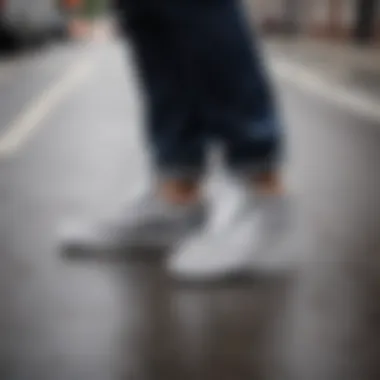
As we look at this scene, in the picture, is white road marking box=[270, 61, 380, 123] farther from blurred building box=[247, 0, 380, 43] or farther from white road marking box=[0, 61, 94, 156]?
blurred building box=[247, 0, 380, 43]

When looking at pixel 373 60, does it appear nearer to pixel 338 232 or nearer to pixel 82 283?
pixel 338 232

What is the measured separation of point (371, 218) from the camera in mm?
1437

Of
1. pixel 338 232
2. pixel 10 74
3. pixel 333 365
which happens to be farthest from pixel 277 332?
pixel 10 74

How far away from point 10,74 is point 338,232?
3.47 metres

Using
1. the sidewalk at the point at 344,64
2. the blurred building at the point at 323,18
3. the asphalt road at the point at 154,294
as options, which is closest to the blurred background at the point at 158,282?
the asphalt road at the point at 154,294

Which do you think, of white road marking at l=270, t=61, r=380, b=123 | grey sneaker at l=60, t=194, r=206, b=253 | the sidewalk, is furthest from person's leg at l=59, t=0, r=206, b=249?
the sidewalk

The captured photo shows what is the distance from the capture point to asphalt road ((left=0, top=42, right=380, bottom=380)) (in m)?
0.85

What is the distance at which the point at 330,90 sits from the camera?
12.0 feet

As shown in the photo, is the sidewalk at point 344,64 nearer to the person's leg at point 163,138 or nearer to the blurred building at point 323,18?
the blurred building at point 323,18

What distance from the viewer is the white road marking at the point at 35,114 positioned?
2.26 meters

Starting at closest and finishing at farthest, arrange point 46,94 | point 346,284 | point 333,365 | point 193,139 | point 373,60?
point 333,365 < point 346,284 < point 193,139 < point 46,94 < point 373,60

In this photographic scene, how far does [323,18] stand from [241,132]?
29.5ft

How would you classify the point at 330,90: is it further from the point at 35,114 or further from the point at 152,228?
the point at 152,228

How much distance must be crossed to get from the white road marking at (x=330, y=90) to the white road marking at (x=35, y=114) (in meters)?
0.84
